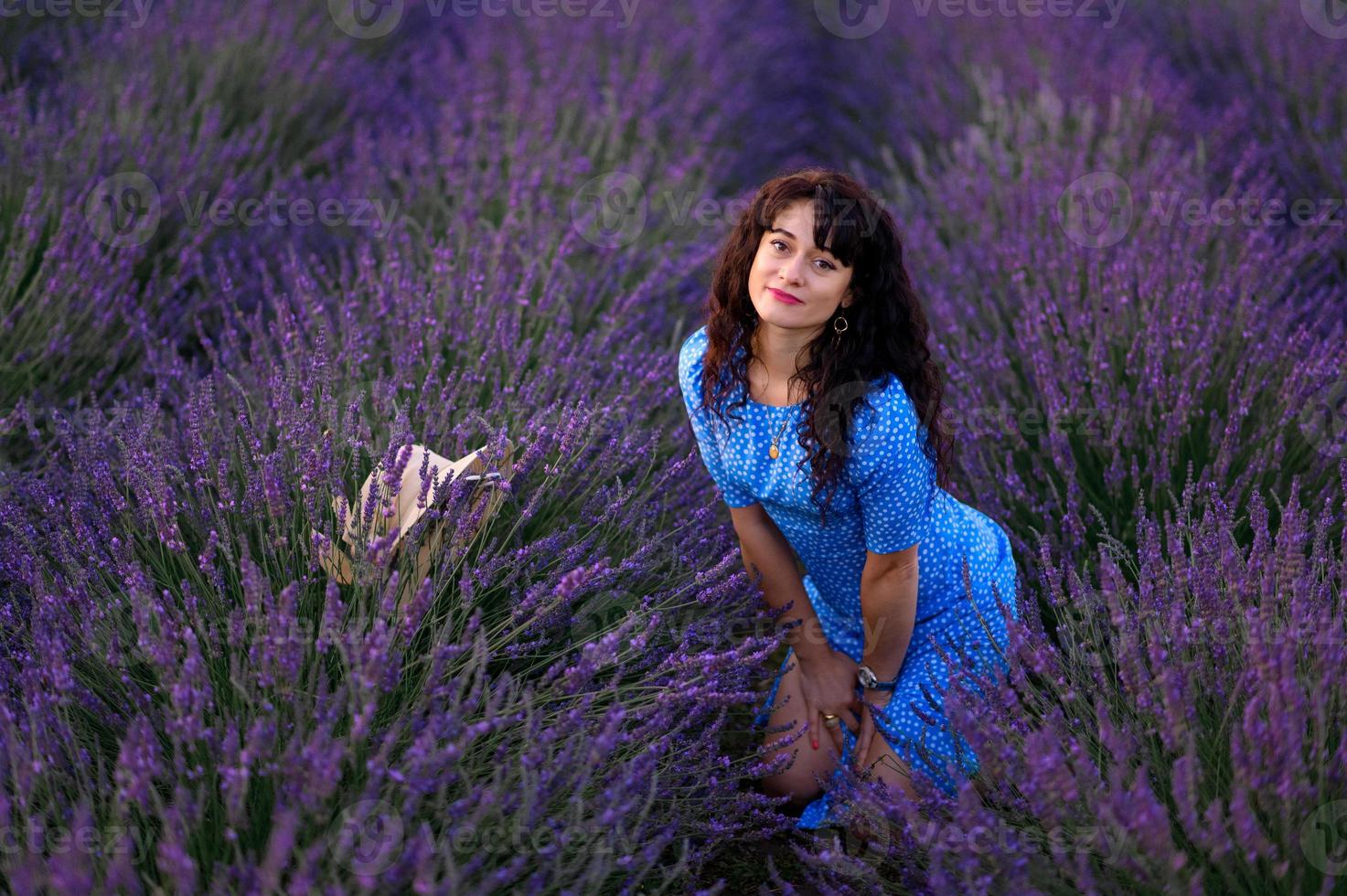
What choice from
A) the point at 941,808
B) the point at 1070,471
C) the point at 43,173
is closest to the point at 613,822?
the point at 941,808

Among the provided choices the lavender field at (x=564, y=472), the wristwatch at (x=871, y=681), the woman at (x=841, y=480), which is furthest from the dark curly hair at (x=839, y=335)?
the wristwatch at (x=871, y=681)

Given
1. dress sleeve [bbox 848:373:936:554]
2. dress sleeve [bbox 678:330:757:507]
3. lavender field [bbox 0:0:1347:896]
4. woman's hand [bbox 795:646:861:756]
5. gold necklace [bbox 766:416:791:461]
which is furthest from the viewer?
woman's hand [bbox 795:646:861:756]

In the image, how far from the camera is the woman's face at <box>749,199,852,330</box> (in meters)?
1.88

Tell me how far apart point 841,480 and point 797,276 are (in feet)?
1.17

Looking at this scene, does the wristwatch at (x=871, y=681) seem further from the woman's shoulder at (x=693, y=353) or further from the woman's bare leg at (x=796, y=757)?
the woman's shoulder at (x=693, y=353)

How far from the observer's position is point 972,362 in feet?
9.41

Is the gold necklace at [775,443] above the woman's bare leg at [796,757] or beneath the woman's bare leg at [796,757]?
above

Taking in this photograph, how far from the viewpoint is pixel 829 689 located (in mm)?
2184

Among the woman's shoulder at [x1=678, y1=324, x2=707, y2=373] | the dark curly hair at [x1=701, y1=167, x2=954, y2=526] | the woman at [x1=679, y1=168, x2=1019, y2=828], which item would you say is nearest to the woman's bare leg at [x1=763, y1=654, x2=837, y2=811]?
the woman at [x1=679, y1=168, x2=1019, y2=828]

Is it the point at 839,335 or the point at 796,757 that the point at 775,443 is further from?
the point at 796,757

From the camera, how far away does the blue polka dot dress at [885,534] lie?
6.16 feet

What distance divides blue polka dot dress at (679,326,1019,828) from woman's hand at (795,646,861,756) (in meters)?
0.03

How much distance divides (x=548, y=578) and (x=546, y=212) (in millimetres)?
1876

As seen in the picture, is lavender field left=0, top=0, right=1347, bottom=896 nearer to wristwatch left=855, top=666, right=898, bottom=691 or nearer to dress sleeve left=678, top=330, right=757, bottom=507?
dress sleeve left=678, top=330, right=757, bottom=507
